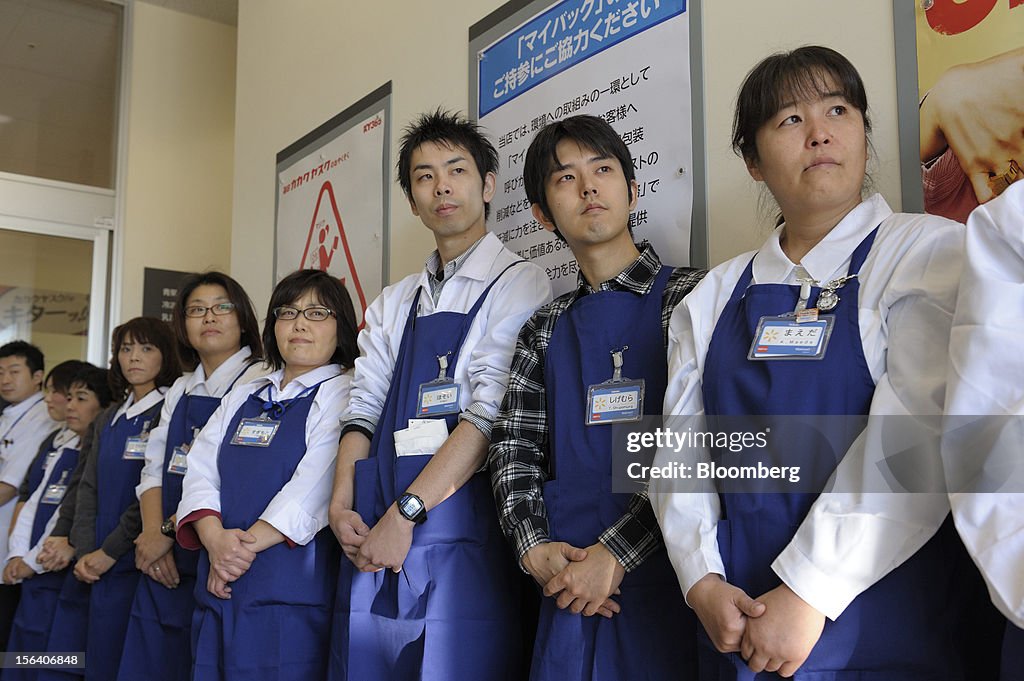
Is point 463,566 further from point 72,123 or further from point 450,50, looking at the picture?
point 72,123

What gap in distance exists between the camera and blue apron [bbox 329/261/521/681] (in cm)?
184

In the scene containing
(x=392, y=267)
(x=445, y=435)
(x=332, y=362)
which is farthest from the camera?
(x=392, y=267)

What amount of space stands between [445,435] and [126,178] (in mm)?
3804

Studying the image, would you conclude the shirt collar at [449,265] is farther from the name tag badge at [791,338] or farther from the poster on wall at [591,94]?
the name tag badge at [791,338]

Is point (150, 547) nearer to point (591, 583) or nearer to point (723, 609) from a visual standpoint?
point (591, 583)

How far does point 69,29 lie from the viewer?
200 inches

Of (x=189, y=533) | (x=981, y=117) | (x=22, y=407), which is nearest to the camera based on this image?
(x=981, y=117)

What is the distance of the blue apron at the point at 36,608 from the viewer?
345cm

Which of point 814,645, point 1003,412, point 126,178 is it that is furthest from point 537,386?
point 126,178

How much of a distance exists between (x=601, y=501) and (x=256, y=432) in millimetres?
1094

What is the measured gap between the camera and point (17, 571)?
3508 millimetres

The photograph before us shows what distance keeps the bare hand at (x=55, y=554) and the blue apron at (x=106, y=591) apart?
0.05 m

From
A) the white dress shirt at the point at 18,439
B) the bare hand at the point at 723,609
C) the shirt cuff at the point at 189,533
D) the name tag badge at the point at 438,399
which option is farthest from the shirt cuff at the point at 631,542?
the white dress shirt at the point at 18,439

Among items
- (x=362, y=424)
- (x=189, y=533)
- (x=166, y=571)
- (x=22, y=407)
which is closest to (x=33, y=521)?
(x=22, y=407)
